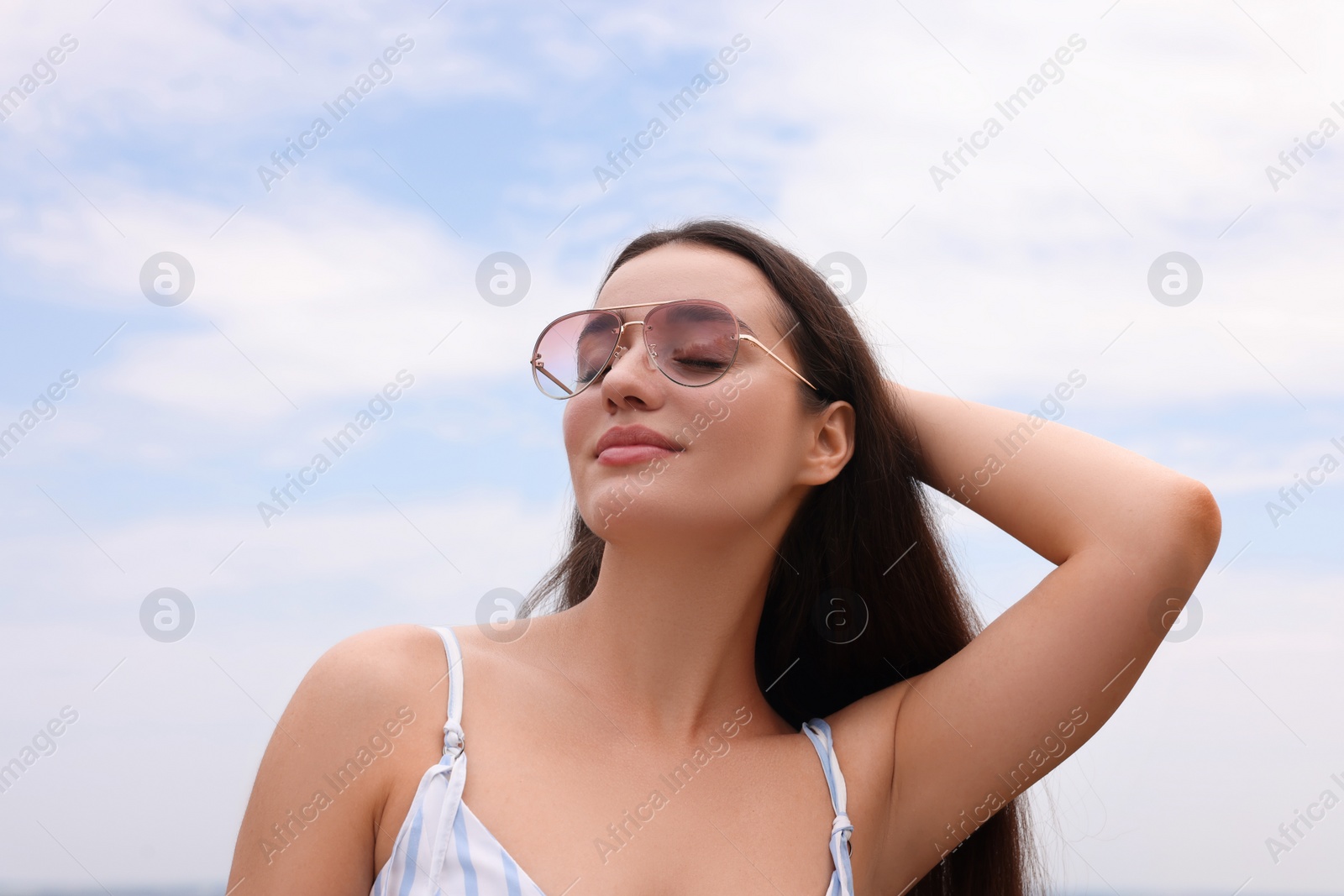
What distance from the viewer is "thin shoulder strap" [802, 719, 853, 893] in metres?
3.21

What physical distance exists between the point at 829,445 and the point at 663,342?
2.37ft

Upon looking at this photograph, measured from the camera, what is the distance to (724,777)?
3.34 metres

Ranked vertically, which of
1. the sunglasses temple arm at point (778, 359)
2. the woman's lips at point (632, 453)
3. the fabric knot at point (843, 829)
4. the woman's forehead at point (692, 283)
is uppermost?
the woman's forehead at point (692, 283)

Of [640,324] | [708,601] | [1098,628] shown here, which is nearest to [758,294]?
[640,324]

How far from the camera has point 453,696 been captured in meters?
2.98

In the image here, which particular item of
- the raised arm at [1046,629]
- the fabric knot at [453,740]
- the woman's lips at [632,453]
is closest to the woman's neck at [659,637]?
the woman's lips at [632,453]

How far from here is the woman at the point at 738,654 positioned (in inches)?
111

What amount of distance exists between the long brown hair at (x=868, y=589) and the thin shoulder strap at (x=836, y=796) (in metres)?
0.30

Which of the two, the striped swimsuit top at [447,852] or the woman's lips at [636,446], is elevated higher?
the woman's lips at [636,446]

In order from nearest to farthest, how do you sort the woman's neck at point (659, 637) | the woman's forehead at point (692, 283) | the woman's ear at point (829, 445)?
1. the woman's neck at point (659, 637)
2. the woman's forehead at point (692, 283)
3. the woman's ear at point (829, 445)

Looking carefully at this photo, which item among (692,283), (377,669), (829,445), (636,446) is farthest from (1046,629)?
(377,669)

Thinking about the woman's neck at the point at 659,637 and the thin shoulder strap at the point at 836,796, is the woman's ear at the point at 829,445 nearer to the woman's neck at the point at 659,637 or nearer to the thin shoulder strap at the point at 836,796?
the woman's neck at the point at 659,637

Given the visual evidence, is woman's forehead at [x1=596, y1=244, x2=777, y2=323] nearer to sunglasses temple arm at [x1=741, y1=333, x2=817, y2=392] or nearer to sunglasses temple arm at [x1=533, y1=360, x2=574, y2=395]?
sunglasses temple arm at [x1=741, y1=333, x2=817, y2=392]

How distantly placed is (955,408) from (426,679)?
1.95 meters
